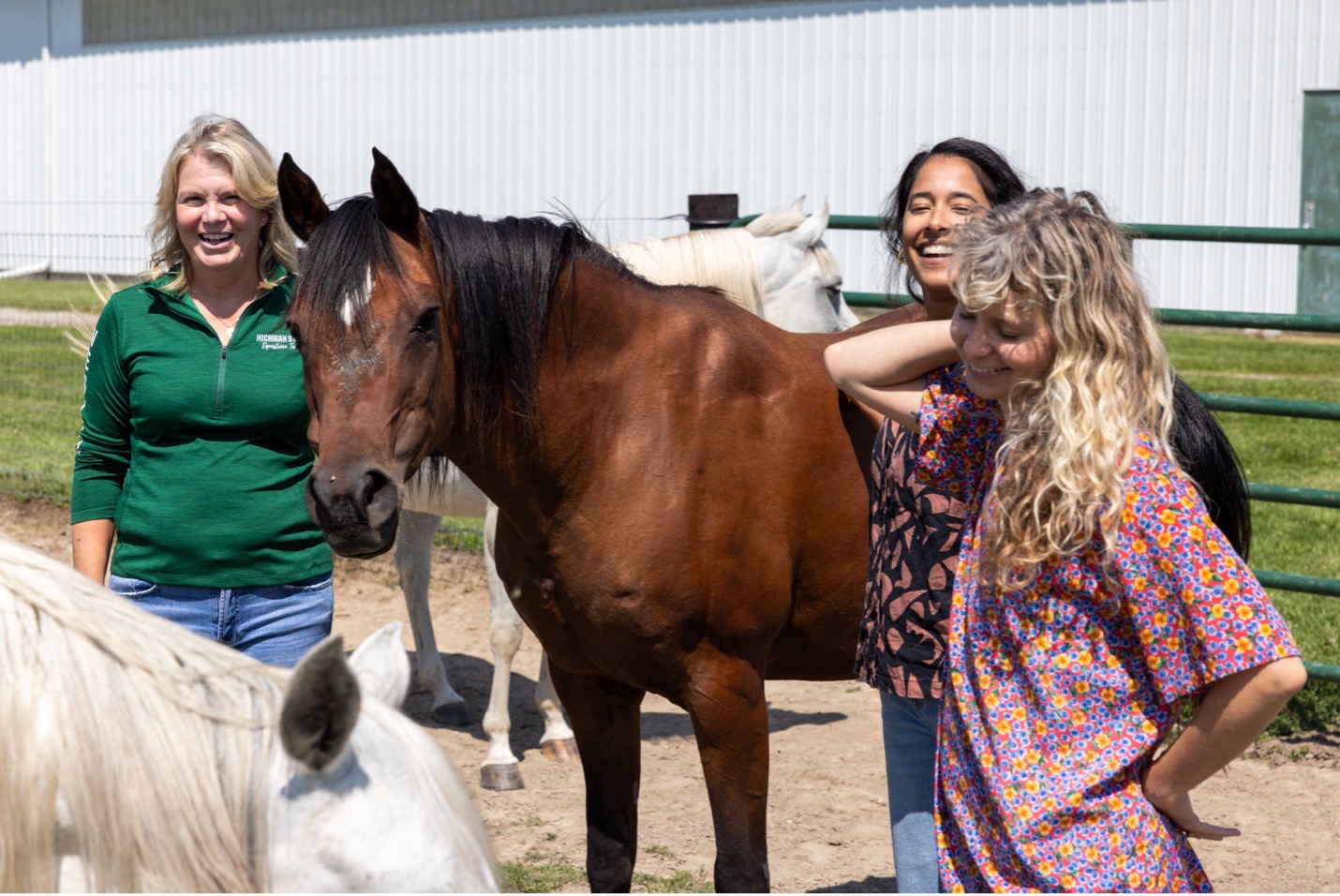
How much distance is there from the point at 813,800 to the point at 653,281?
182 centimetres

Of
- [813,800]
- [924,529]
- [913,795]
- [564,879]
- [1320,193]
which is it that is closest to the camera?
[924,529]

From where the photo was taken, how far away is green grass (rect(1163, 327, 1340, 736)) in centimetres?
516

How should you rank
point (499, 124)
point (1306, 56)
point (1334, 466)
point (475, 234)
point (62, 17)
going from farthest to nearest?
1. point (62, 17)
2. point (499, 124)
3. point (1306, 56)
4. point (1334, 466)
5. point (475, 234)

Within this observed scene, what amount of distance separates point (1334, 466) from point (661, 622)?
640cm

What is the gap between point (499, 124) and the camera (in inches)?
746

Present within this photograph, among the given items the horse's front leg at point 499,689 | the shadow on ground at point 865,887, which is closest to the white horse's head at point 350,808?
the shadow on ground at point 865,887

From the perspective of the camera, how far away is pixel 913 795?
244 centimetres

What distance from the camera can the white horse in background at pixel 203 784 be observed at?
1309mm

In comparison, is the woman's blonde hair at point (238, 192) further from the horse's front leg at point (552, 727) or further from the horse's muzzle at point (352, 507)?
the horse's front leg at point (552, 727)

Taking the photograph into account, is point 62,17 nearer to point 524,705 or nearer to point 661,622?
point 524,705

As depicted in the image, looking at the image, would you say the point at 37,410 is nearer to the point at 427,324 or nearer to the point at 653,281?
the point at 653,281

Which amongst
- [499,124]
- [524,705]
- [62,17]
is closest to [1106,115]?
[499,124]

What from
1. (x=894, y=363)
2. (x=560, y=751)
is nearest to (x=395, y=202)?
(x=894, y=363)

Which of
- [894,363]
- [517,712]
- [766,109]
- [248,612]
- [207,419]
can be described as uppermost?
[766,109]
